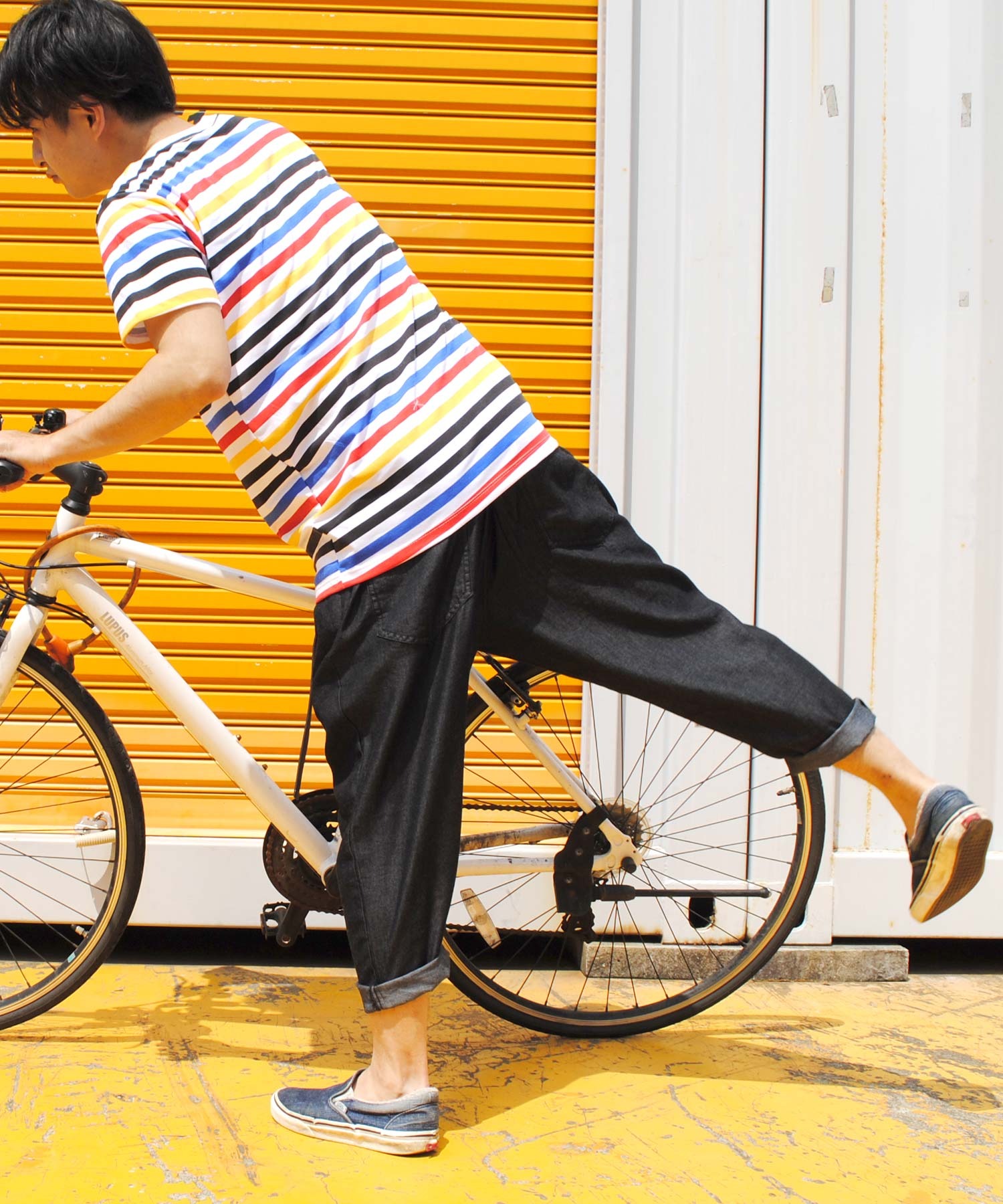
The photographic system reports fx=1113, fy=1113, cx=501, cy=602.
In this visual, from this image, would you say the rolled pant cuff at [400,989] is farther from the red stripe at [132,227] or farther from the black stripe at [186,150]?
the black stripe at [186,150]

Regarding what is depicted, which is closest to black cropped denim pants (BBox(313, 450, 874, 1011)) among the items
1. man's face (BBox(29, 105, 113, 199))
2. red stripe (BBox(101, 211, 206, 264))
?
red stripe (BBox(101, 211, 206, 264))

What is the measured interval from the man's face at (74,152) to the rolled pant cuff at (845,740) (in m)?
1.83

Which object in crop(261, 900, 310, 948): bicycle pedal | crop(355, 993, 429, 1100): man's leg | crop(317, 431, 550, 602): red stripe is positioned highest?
crop(317, 431, 550, 602): red stripe

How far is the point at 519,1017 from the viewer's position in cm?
274

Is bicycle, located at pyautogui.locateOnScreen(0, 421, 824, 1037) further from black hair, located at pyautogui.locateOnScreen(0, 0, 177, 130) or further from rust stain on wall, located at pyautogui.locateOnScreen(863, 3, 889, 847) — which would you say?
black hair, located at pyautogui.locateOnScreen(0, 0, 177, 130)

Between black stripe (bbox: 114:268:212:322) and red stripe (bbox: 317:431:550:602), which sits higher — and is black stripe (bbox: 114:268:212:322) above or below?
above

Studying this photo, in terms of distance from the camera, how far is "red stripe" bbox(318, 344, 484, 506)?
83.4 inches

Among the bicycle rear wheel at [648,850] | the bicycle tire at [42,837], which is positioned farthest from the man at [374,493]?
the bicycle tire at [42,837]

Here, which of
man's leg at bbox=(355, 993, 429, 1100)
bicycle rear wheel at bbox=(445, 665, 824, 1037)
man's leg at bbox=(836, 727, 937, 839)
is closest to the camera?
man's leg at bbox=(355, 993, 429, 1100)

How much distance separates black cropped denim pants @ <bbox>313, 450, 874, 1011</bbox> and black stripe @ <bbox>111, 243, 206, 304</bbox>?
2.23 ft

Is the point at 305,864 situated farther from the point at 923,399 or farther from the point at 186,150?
the point at 923,399

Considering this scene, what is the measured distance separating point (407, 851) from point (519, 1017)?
2.68 ft

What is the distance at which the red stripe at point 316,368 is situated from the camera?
83.7 inches

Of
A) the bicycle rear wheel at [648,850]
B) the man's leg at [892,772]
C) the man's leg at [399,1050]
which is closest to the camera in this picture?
the man's leg at [399,1050]
